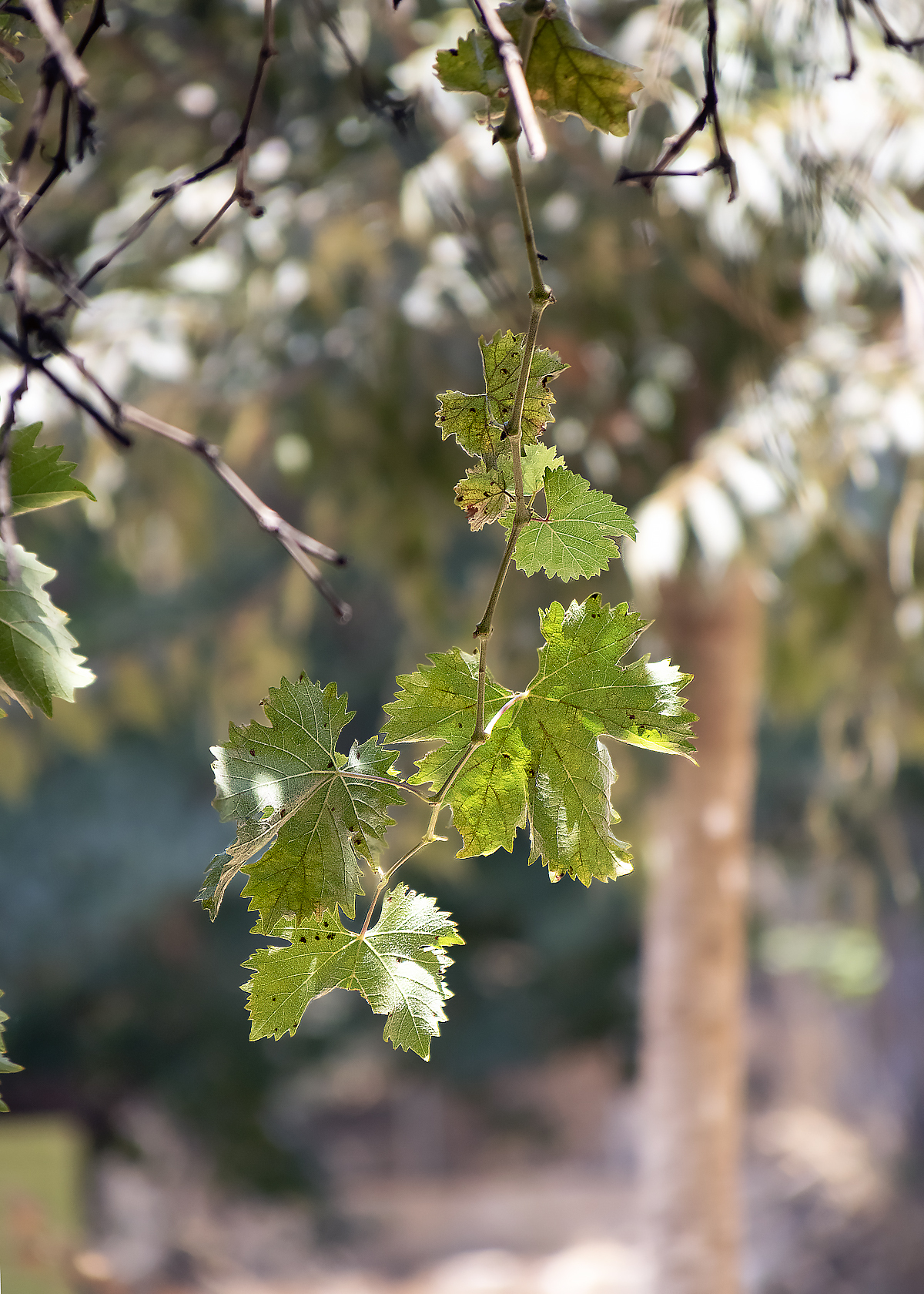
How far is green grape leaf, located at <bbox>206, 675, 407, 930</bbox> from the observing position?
0.95 feet

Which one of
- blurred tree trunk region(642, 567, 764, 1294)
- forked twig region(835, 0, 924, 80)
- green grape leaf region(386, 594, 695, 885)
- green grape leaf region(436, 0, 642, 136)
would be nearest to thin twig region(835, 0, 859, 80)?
forked twig region(835, 0, 924, 80)

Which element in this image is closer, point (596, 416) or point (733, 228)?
point (733, 228)

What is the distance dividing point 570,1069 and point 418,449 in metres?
8.60

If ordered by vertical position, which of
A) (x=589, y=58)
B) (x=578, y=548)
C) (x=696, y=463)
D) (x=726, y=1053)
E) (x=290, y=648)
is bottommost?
(x=578, y=548)

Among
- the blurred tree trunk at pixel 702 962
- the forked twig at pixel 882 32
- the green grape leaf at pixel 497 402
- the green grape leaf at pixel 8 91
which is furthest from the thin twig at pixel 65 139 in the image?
the blurred tree trunk at pixel 702 962

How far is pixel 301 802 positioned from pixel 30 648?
0.09m

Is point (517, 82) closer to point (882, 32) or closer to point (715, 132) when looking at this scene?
point (715, 132)

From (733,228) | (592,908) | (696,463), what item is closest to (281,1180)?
(592,908)

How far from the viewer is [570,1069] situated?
379 inches

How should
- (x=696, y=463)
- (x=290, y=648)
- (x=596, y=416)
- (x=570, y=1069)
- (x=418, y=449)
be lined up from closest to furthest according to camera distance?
(x=696, y=463)
(x=418, y=449)
(x=596, y=416)
(x=290, y=648)
(x=570, y=1069)

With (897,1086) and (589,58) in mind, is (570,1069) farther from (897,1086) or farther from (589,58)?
(589,58)

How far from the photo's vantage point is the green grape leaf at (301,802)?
291 mm

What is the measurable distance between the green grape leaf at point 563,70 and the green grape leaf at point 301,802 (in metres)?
0.17

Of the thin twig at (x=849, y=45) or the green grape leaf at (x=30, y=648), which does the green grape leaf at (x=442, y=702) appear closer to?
the green grape leaf at (x=30, y=648)
